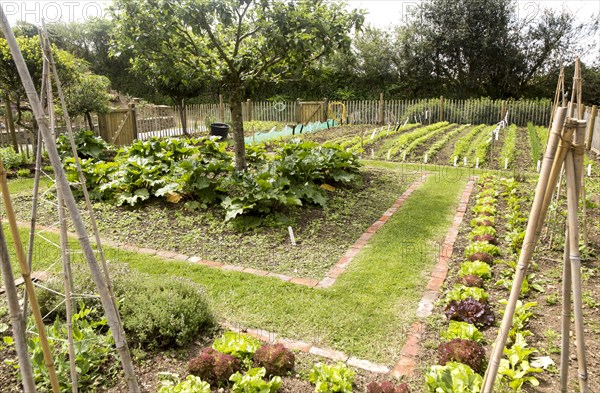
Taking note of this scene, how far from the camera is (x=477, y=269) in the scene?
13.4 feet

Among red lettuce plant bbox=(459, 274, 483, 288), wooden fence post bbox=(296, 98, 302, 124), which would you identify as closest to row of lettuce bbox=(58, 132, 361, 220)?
red lettuce plant bbox=(459, 274, 483, 288)

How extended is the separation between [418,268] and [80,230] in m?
3.63

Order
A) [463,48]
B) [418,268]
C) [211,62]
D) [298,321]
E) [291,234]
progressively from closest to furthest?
1. [298,321]
2. [418,268]
3. [291,234]
4. [211,62]
5. [463,48]

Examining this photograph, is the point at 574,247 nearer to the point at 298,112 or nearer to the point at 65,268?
the point at 65,268

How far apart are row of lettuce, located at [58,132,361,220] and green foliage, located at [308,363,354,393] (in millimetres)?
3209

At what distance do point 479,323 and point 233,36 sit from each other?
666 centimetres

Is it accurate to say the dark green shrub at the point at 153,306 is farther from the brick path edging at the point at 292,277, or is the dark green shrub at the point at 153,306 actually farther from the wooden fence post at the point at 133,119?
the wooden fence post at the point at 133,119

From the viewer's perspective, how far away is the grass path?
329cm

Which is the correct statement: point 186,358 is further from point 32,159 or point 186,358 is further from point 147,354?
point 32,159

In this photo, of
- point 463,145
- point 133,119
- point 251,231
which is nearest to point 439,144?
point 463,145

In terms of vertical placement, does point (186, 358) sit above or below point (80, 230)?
below

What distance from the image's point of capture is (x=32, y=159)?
33.6 feet

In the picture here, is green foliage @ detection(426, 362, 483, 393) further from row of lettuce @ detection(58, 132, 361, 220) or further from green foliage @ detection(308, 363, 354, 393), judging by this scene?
row of lettuce @ detection(58, 132, 361, 220)

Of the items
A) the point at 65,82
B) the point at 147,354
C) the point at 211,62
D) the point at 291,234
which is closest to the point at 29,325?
the point at 147,354
